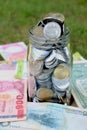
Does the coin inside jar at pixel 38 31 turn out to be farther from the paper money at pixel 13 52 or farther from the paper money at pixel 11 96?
the paper money at pixel 13 52

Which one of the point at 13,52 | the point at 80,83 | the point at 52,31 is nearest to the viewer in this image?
the point at 52,31

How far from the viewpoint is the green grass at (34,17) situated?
7.23 feet

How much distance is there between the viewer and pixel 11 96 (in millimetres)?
1296

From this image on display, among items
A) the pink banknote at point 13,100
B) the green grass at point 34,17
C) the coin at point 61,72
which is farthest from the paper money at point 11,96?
the green grass at point 34,17

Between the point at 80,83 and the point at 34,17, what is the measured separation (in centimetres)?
115

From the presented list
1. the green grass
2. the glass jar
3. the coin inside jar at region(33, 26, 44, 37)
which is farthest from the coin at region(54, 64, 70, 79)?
the green grass

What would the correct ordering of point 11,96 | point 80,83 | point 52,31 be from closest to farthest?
point 52,31
point 11,96
point 80,83

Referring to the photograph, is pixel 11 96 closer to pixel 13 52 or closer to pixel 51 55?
pixel 51 55

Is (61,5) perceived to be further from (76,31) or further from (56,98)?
(56,98)

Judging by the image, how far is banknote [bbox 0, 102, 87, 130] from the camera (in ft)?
3.88

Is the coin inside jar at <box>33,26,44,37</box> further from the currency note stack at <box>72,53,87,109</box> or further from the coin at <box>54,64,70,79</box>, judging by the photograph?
the currency note stack at <box>72,53,87,109</box>

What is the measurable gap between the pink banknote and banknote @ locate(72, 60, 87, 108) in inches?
6.8

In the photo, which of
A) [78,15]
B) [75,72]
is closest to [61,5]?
[78,15]

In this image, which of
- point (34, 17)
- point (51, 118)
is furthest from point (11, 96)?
point (34, 17)
